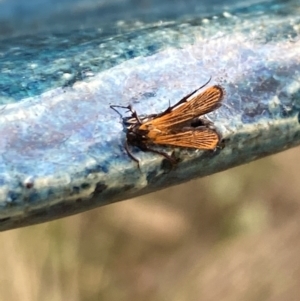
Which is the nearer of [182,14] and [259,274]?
[182,14]

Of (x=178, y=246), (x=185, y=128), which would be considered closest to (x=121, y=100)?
(x=185, y=128)

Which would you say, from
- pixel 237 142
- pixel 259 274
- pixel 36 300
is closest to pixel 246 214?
pixel 259 274

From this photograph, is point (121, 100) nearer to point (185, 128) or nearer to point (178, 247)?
point (185, 128)

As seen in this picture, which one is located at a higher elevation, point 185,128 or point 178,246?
point 185,128

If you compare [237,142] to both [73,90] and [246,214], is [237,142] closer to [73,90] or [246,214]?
[73,90]

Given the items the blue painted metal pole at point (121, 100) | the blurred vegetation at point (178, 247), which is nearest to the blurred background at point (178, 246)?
the blurred vegetation at point (178, 247)

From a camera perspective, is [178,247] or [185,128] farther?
[178,247]

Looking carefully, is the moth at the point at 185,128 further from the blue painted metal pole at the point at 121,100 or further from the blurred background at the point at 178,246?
the blurred background at the point at 178,246

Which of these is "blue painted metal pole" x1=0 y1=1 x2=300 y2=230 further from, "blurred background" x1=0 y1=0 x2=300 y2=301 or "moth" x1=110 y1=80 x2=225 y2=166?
"blurred background" x1=0 y1=0 x2=300 y2=301
